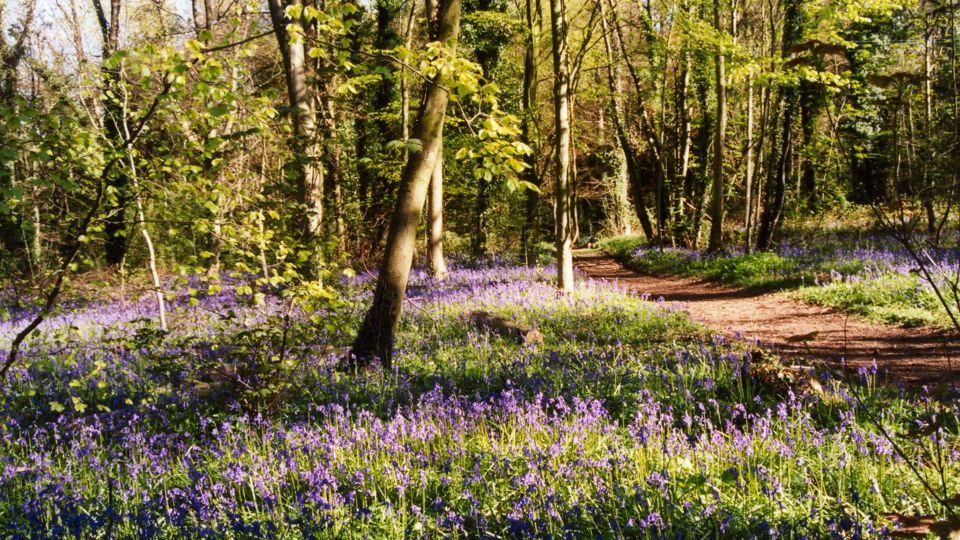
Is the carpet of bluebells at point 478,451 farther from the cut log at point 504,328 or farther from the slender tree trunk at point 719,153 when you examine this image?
the slender tree trunk at point 719,153

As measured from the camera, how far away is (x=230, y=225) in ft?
14.1

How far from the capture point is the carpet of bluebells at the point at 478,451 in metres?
3.21

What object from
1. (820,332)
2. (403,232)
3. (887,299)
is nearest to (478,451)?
(403,232)

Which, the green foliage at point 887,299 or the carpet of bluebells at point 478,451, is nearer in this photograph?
the carpet of bluebells at point 478,451

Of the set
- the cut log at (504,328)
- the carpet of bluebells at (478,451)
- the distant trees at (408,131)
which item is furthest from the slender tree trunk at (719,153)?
the carpet of bluebells at (478,451)

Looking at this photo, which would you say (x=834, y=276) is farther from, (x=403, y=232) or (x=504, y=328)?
(x=403, y=232)

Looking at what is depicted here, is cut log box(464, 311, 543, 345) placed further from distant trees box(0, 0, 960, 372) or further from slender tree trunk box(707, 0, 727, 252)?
slender tree trunk box(707, 0, 727, 252)

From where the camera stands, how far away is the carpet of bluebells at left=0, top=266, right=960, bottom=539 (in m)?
3.21

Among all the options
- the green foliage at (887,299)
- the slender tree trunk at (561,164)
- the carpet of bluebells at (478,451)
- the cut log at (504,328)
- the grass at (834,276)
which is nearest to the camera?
the carpet of bluebells at (478,451)

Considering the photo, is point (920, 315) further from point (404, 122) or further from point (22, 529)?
point (404, 122)

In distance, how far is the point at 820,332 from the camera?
24.8 feet

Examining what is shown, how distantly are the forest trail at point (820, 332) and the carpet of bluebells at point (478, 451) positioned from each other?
0.79 m

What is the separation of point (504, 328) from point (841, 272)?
8.74 meters

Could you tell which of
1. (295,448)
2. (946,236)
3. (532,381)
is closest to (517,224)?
(946,236)
